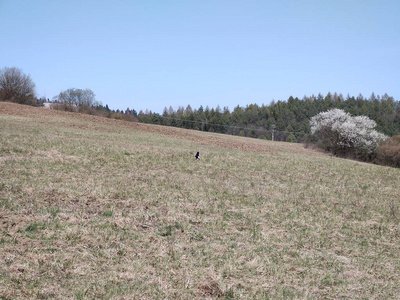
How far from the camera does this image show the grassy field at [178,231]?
5.16m

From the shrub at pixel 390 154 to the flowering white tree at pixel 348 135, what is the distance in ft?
2.95

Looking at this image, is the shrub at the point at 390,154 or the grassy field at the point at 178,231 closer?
the grassy field at the point at 178,231

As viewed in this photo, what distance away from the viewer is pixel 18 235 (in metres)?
6.01

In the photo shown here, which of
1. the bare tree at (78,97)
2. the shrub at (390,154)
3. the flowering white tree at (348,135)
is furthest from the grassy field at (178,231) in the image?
the bare tree at (78,97)

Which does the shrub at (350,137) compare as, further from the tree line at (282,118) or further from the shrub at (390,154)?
the tree line at (282,118)

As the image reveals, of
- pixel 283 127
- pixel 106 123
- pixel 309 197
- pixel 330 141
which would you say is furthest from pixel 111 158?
pixel 283 127

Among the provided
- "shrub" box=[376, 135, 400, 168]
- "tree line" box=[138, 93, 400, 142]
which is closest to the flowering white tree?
"shrub" box=[376, 135, 400, 168]

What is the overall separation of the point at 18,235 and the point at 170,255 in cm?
248

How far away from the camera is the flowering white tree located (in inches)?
1945

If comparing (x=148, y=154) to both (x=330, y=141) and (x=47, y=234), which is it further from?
(x=330, y=141)

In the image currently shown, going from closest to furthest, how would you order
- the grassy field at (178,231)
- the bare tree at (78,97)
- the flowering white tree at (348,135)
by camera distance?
the grassy field at (178,231), the flowering white tree at (348,135), the bare tree at (78,97)

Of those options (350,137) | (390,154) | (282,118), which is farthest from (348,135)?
(282,118)

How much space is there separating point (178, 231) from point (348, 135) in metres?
46.7

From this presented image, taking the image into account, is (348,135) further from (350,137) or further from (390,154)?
(390,154)
